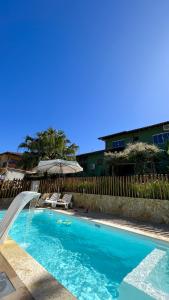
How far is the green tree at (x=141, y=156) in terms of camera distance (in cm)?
1750

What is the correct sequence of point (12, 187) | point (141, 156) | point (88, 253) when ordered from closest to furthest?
point (88, 253), point (12, 187), point (141, 156)

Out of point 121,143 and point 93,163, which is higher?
point 121,143

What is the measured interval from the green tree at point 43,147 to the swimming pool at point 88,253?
11.8 metres

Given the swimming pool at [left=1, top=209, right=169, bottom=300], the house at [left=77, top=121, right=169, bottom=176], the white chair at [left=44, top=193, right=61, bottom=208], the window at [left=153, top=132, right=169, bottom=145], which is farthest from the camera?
the house at [left=77, top=121, right=169, bottom=176]

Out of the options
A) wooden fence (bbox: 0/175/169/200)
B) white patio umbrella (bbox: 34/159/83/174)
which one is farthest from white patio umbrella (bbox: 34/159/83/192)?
wooden fence (bbox: 0/175/169/200)

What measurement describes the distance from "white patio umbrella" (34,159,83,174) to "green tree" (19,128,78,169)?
648 cm

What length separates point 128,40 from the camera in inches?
388

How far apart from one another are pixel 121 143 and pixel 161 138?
209 inches

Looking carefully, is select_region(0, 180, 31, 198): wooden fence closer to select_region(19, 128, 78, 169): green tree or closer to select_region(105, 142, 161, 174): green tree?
select_region(19, 128, 78, 169): green tree

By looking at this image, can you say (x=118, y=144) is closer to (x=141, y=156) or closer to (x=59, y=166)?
(x=141, y=156)

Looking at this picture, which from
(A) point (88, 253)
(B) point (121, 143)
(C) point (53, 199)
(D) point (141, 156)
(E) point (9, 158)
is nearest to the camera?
(A) point (88, 253)

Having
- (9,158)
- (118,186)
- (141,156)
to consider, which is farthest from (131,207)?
(9,158)

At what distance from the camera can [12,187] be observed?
13.2 meters

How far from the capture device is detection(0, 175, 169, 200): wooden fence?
28.6ft
